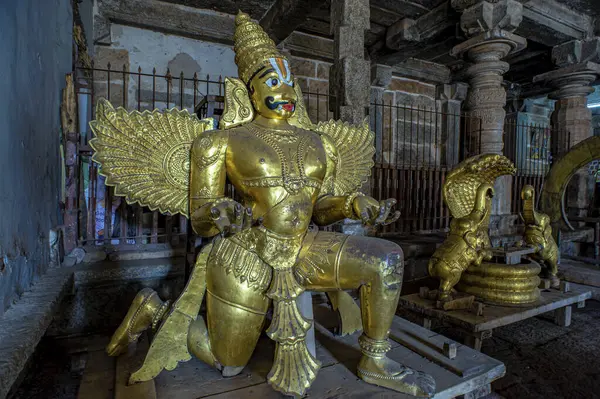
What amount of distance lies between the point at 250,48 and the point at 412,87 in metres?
7.22

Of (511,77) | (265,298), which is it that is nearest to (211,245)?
(265,298)

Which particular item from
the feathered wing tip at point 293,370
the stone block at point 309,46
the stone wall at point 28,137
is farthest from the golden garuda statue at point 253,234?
the stone block at point 309,46

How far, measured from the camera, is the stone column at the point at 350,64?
3.80 meters

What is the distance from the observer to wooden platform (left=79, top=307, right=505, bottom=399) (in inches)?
68.4

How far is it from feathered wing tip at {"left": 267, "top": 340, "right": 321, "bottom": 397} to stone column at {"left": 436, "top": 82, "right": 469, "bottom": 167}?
763cm

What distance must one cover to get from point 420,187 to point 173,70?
4.60 meters

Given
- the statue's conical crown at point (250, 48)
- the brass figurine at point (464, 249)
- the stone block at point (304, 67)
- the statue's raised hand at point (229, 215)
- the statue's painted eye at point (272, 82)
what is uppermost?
the stone block at point (304, 67)

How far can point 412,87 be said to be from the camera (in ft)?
27.3

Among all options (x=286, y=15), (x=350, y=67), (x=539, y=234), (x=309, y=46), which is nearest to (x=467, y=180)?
(x=539, y=234)

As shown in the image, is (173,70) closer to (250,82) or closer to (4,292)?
(250,82)

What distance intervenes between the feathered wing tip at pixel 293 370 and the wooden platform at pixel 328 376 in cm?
8

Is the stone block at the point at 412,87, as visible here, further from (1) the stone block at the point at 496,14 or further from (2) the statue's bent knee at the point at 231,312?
(2) the statue's bent knee at the point at 231,312

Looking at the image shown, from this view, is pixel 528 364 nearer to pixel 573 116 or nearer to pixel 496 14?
pixel 496 14

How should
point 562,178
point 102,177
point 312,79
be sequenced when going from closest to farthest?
point 562,178
point 102,177
point 312,79
